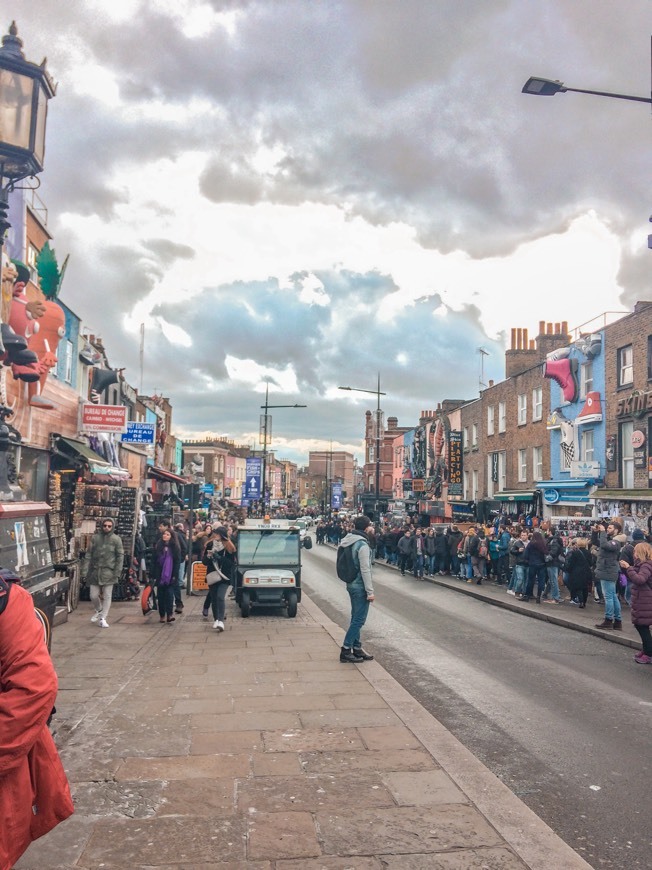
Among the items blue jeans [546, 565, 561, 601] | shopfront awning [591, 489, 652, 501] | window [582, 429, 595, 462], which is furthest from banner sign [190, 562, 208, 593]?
window [582, 429, 595, 462]

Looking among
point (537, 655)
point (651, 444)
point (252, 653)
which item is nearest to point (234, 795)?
point (252, 653)

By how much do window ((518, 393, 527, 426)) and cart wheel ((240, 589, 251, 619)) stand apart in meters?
19.0

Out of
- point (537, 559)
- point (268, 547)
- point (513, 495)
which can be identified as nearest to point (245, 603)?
point (268, 547)

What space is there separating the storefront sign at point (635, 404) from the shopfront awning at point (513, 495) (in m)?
6.96

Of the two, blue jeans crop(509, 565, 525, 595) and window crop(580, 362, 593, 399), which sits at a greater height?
window crop(580, 362, 593, 399)

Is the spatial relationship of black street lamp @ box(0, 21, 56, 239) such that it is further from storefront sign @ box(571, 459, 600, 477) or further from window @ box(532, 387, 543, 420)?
window @ box(532, 387, 543, 420)

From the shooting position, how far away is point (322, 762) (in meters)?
5.41

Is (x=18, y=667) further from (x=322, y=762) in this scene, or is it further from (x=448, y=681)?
(x=448, y=681)

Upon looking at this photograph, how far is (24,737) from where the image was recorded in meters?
2.79

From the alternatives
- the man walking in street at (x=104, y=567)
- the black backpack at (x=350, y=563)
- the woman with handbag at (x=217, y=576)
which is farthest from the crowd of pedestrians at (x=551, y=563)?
the man walking in street at (x=104, y=567)

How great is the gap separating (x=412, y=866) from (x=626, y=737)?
3603mm

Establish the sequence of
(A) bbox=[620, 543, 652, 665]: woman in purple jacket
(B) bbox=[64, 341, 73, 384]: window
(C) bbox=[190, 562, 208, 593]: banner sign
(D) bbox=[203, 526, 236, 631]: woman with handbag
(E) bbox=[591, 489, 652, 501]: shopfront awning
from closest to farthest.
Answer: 1. (A) bbox=[620, 543, 652, 665]: woman in purple jacket
2. (D) bbox=[203, 526, 236, 631]: woman with handbag
3. (C) bbox=[190, 562, 208, 593]: banner sign
4. (B) bbox=[64, 341, 73, 384]: window
5. (E) bbox=[591, 489, 652, 501]: shopfront awning

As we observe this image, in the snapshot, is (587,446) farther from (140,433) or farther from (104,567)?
(104,567)

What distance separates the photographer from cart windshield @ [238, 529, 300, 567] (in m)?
14.7
